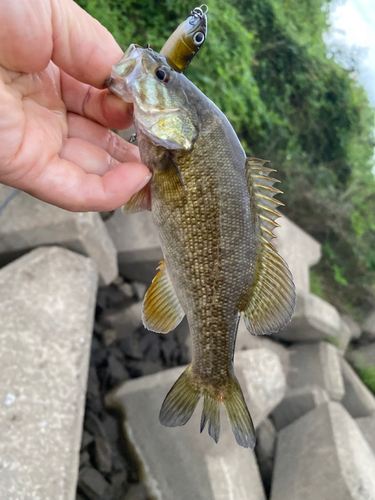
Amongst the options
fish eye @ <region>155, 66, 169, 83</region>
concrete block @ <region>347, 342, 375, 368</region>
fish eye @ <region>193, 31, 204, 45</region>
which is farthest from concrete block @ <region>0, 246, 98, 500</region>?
concrete block @ <region>347, 342, 375, 368</region>

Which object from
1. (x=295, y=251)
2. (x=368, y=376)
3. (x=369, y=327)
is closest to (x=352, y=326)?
(x=369, y=327)

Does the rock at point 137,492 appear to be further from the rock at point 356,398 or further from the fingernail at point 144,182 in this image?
the rock at point 356,398

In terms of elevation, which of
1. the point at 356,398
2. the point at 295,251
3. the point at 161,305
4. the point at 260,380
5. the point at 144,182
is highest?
the point at 144,182

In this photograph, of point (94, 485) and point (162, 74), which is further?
point (94, 485)

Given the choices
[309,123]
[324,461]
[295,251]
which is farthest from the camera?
[309,123]

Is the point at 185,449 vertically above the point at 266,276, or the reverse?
the point at 266,276

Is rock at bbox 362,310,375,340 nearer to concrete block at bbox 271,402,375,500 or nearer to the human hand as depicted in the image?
concrete block at bbox 271,402,375,500

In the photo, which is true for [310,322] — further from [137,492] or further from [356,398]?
[137,492]

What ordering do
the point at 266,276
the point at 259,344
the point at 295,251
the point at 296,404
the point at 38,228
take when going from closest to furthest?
the point at 266,276
the point at 38,228
the point at 296,404
the point at 259,344
the point at 295,251
